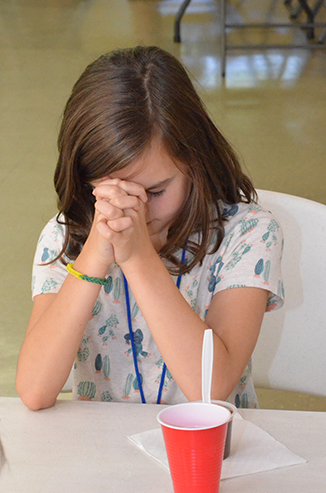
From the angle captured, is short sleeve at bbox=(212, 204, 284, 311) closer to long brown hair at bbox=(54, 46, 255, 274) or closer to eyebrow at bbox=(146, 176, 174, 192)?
long brown hair at bbox=(54, 46, 255, 274)

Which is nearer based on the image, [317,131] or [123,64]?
[123,64]

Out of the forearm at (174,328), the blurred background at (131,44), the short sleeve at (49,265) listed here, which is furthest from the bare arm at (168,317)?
the blurred background at (131,44)

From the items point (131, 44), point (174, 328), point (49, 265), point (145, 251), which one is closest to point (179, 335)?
point (174, 328)

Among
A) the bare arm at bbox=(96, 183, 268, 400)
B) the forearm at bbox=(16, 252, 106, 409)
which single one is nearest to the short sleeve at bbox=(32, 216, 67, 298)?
the forearm at bbox=(16, 252, 106, 409)

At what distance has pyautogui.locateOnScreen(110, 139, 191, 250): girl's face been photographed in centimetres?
105

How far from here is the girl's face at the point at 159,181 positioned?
105cm

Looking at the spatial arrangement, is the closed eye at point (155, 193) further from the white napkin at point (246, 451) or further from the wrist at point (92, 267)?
the white napkin at point (246, 451)

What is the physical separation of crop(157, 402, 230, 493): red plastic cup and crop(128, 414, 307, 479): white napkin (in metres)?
0.10

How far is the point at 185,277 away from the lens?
4.04 feet

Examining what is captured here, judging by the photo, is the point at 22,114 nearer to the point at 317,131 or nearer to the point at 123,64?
the point at 317,131

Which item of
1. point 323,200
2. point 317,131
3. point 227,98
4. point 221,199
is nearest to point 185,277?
point 221,199

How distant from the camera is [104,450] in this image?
2.86ft

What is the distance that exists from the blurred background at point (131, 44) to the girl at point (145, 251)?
0.53m

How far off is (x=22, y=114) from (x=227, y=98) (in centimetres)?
145
